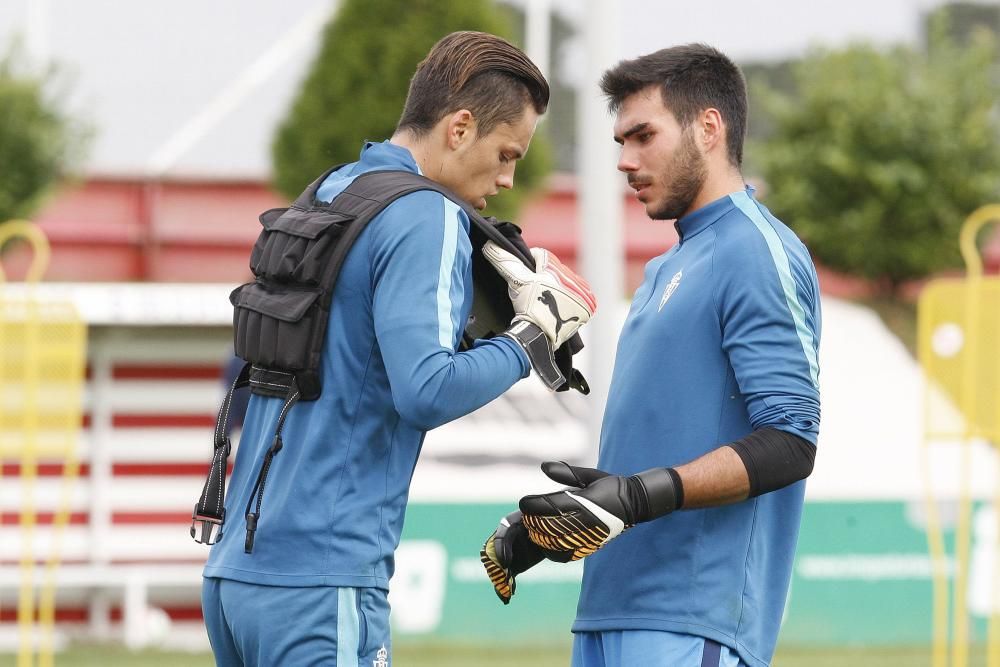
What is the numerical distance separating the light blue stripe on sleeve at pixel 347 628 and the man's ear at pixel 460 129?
40.1 inches

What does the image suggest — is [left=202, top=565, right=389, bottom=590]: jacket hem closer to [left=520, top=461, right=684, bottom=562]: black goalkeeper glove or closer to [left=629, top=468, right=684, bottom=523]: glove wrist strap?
[left=520, top=461, right=684, bottom=562]: black goalkeeper glove

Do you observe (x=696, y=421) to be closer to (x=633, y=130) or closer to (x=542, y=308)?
(x=542, y=308)

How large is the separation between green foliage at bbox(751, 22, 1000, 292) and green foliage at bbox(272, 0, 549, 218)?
12.2 ft

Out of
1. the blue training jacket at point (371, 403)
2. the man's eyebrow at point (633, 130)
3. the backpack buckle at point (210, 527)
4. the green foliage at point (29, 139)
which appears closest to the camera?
the blue training jacket at point (371, 403)

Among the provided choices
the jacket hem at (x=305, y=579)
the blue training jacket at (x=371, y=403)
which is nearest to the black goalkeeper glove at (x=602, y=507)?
the blue training jacket at (x=371, y=403)

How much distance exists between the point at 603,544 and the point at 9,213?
1147 centimetres

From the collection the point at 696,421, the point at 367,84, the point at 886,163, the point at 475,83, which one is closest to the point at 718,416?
the point at 696,421

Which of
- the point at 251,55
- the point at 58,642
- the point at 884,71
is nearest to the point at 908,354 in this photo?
the point at 884,71

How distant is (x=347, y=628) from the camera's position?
10.3ft

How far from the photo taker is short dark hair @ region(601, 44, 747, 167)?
144 inches

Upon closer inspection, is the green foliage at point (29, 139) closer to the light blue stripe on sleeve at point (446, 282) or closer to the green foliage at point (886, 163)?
the green foliage at point (886, 163)

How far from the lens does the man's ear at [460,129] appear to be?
134 inches

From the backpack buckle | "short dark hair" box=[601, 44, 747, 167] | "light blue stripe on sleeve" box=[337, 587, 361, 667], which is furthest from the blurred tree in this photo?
"light blue stripe on sleeve" box=[337, 587, 361, 667]

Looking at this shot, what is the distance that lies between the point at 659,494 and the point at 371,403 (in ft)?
2.12
